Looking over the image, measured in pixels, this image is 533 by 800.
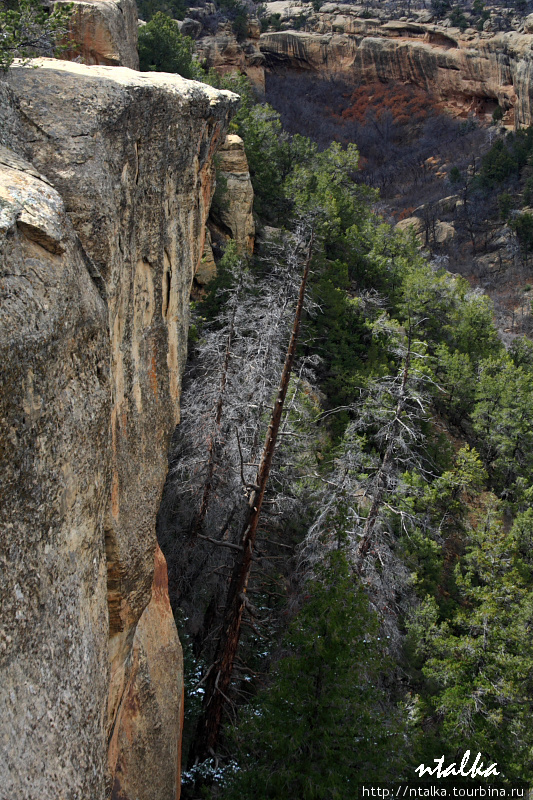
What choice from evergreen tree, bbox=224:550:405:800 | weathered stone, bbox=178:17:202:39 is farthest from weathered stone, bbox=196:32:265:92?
evergreen tree, bbox=224:550:405:800

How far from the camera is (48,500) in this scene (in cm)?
428

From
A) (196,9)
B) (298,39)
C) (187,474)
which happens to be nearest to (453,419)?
(187,474)

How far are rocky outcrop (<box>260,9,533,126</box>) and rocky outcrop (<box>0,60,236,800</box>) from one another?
2495 inches

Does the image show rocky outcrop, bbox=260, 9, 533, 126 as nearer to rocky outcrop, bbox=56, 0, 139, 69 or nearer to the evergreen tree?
rocky outcrop, bbox=56, 0, 139, 69

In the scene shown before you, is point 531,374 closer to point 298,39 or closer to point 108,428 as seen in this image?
point 108,428

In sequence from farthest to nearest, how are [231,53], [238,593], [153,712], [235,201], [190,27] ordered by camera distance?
[231,53] < [190,27] < [235,201] < [238,593] < [153,712]

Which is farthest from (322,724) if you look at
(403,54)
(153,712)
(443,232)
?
(403,54)

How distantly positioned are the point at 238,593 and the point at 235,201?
1746 centimetres

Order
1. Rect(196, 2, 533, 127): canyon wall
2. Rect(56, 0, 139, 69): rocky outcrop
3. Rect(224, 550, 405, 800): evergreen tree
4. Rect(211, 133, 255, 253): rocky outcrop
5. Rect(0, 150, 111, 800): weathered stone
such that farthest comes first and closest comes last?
1. Rect(196, 2, 533, 127): canyon wall
2. Rect(211, 133, 255, 253): rocky outcrop
3. Rect(56, 0, 139, 69): rocky outcrop
4. Rect(224, 550, 405, 800): evergreen tree
5. Rect(0, 150, 111, 800): weathered stone

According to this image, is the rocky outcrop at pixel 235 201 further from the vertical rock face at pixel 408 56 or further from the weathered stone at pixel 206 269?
the vertical rock face at pixel 408 56

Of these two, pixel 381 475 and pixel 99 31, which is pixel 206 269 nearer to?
pixel 99 31

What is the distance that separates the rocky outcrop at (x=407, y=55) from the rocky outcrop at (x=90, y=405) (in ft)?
208

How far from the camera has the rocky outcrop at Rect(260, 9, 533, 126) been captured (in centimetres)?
6338

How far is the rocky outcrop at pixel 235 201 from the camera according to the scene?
24.5m
